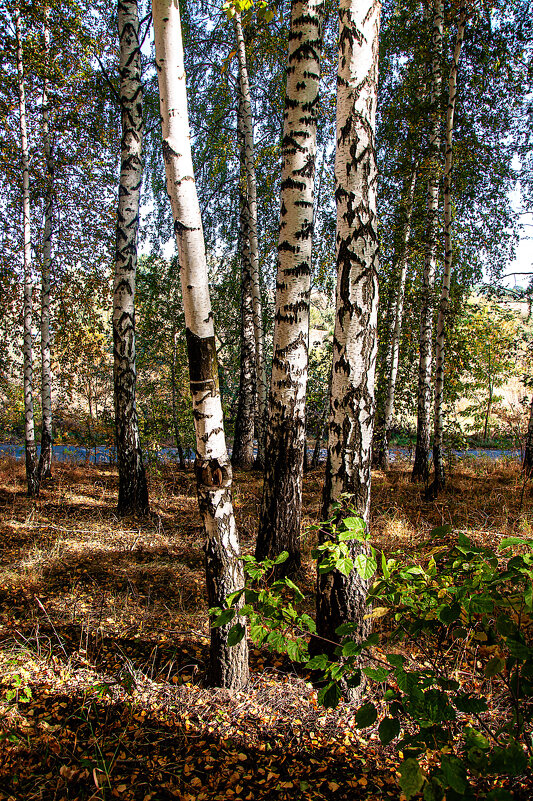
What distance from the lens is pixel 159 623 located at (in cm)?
308

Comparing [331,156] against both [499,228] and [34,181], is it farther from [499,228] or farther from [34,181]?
[34,181]

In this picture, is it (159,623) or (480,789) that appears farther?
(159,623)

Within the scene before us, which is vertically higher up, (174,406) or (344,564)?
(174,406)

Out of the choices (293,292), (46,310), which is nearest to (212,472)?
(293,292)

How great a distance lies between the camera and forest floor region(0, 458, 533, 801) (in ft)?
6.01

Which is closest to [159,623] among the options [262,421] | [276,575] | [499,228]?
[276,575]

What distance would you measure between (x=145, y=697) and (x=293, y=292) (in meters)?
2.82

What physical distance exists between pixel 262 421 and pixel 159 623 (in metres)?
4.41

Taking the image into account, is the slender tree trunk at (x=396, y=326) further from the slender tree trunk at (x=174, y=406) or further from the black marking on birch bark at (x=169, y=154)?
the black marking on birch bark at (x=169, y=154)

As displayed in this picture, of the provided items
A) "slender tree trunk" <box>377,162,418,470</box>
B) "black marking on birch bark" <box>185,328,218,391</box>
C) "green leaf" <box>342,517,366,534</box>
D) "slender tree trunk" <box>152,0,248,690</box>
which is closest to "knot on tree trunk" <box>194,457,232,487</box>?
"slender tree trunk" <box>152,0,248,690</box>

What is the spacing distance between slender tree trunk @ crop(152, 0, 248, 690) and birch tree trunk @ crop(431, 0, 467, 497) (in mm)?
4856

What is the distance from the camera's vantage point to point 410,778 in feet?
3.61

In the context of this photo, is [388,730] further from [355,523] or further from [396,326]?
[396,326]

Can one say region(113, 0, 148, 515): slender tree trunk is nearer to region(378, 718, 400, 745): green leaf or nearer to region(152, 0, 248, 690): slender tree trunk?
region(152, 0, 248, 690): slender tree trunk
